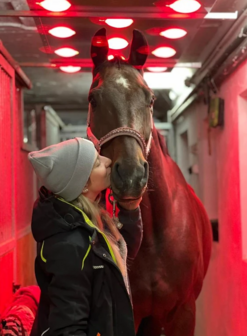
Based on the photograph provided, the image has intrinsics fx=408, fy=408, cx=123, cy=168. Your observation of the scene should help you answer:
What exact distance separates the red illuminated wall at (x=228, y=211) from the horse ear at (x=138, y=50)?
772 mm

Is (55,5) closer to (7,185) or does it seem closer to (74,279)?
(7,185)

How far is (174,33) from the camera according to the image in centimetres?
223

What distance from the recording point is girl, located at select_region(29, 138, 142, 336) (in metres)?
1.03

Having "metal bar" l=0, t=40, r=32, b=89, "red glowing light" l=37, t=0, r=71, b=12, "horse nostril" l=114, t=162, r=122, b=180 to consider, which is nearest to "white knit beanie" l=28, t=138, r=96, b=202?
"horse nostril" l=114, t=162, r=122, b=180

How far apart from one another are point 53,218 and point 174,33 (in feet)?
4.96

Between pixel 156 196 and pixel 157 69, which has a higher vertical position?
pixel 157 69

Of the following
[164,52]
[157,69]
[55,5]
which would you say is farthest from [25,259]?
[55,5]

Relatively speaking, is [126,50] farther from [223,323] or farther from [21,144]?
[223,323]

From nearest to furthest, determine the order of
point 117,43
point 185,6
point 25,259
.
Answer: point 185,6 → point 117,43 → point 25,259

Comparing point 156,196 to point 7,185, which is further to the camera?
point 7,185

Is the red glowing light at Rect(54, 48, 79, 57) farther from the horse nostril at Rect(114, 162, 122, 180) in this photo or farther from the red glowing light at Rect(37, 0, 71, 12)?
the horse nostril at Rect(114, 162, 122, 180)

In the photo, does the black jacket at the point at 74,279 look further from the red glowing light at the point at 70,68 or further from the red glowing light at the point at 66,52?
the red glowing light at the point at 70,68

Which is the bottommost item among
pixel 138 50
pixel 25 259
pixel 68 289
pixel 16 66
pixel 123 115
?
pixel 25 259

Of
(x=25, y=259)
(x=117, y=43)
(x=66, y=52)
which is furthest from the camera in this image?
(x=25, y=259)
